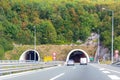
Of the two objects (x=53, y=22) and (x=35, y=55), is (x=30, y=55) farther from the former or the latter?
(x=53, y=22)

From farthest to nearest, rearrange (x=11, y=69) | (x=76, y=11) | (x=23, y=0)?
(x=23, y=0), (x=76, y=11), (x=11, y=69)

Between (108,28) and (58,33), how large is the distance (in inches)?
513

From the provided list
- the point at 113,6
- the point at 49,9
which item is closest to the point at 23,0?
the point at 49,9

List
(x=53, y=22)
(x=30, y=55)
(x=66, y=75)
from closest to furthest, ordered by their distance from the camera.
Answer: (x=66, y=75) < (x=30, y=55) < (x=53, y=22)

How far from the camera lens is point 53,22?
11000 centimetres

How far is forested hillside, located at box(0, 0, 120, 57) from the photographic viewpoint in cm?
10362

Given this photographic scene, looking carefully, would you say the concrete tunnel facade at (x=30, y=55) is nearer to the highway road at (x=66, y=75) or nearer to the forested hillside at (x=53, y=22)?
the forested hillside at (x=53, y=22)

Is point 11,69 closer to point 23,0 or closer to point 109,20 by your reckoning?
point 109,20

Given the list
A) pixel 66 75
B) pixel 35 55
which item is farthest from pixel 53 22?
pixel 66 75

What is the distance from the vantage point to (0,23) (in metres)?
103

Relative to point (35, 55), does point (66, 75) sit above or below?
below

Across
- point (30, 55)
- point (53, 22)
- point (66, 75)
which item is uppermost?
point (53, 22)

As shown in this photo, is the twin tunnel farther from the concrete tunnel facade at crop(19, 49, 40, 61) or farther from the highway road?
the highway road

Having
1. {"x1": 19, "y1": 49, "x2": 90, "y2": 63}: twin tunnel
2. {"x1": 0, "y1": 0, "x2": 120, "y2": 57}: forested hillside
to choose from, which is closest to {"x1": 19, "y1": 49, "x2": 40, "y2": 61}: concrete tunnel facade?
{"x1": 19, "y1": 49, "x2": 90, "y2": 63}: twin tunnel
